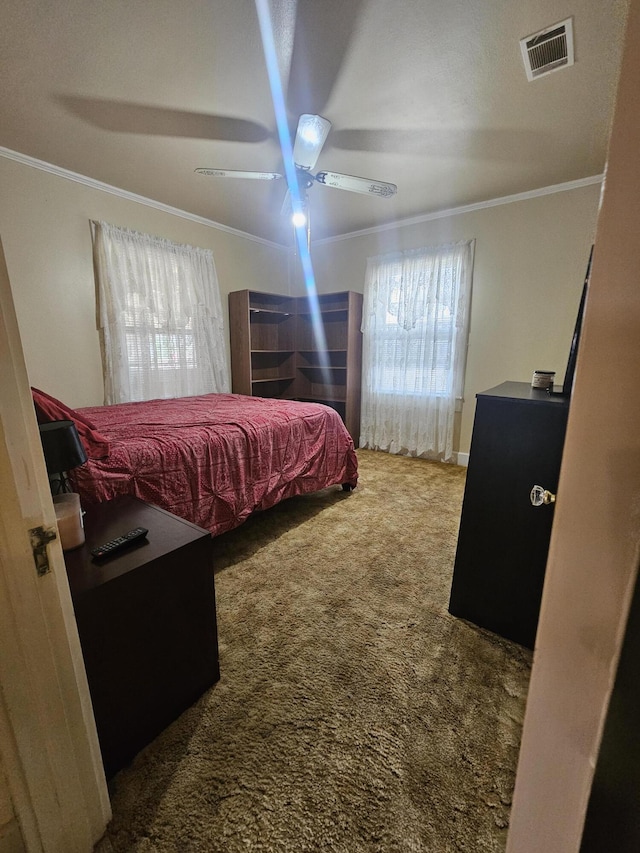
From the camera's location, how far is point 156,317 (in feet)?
10.7

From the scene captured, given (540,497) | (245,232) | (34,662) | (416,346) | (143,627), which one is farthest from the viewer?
(245,232)

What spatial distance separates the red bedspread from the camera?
1616 millimetres

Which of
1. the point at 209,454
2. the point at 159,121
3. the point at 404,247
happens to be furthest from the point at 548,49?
the point at 209,454

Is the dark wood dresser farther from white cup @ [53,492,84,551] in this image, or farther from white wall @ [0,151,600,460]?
white wall @ [0,151,600,460]

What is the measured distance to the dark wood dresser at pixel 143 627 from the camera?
2.97ft

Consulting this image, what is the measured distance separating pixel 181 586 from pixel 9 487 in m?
0.63

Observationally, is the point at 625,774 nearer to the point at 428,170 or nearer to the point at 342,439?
the point at 342,439

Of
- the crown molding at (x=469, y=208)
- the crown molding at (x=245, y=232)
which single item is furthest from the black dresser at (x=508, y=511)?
the crown molding at (x=245, y=232)

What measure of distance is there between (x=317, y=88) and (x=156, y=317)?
2266 millimetres

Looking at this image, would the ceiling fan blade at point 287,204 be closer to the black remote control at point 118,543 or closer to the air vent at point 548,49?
the air vent at point 548,49

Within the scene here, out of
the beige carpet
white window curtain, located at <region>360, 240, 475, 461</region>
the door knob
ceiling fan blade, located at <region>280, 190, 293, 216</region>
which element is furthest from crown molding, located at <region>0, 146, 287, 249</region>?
the door knob

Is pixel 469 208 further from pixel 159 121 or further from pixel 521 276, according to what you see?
pixel 159 121

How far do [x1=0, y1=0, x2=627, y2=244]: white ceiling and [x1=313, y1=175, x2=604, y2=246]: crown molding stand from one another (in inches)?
4.6

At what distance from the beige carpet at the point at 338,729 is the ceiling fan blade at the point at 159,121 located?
102 inches
